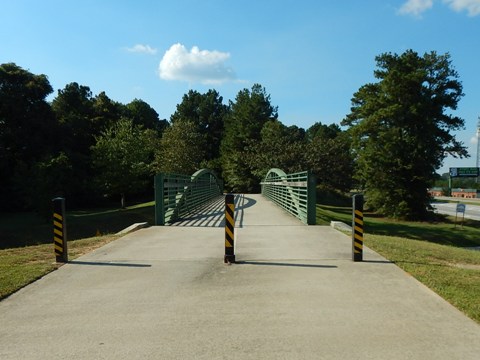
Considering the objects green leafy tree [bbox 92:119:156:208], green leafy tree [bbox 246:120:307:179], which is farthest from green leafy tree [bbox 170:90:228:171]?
green leafy tree [bbox 92:119:156:208]

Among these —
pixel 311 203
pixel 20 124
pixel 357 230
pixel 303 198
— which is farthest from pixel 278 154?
pixel 357 230

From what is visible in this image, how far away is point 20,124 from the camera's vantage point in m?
41.9

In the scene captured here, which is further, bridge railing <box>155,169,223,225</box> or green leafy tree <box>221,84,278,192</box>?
green leafy tree <box>221,84,278,192</box>

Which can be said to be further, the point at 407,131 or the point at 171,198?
the point at 407,131

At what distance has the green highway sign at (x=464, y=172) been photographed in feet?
313

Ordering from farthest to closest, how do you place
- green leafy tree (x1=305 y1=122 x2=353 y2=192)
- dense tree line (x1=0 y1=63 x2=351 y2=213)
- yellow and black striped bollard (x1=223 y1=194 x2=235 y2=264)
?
green leafy tree (x1=305 y1=122 x2=353 y2=192) < dense tree line (x1=0 y1=63 x2=351 y2=213) < yellow and black striped bollard (x1=223 y1=194 x2=235 y2=264)

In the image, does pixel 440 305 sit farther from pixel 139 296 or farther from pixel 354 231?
pixel 139 296

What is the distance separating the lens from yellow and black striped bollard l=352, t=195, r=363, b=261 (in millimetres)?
7234

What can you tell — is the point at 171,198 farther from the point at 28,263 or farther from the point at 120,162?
the point at 120,162

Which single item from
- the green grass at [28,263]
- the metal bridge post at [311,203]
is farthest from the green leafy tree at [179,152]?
the green grass at [28,263]

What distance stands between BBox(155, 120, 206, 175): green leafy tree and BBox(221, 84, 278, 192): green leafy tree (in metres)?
5.82

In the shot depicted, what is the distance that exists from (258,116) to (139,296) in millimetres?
59717

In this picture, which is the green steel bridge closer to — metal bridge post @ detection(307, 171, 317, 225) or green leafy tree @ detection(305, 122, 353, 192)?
metal bridge post @ detection(307, 171, 317, 225)

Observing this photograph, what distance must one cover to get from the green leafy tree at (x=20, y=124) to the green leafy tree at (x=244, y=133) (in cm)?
2236
